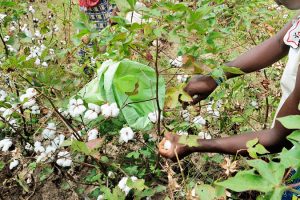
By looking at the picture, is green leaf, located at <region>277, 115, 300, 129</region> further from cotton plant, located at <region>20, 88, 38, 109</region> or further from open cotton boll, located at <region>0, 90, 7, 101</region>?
open cotton boll, located at <region>0, 90, 7, 101</region>

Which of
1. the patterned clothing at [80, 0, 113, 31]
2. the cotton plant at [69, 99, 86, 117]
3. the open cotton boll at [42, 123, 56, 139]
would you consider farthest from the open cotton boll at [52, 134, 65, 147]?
the patterned clothing at [80, 0, 113, 31]

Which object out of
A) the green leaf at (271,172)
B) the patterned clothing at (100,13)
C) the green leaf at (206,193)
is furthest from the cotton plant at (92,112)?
the patterned clothing at (100,13)

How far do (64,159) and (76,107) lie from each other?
0.21 meters

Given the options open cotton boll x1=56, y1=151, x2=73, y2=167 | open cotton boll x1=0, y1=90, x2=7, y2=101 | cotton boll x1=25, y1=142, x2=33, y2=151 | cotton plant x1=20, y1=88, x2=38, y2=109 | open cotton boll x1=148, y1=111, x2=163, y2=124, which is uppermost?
cotton plant x1=20, y1=88, x2=38, y2=109

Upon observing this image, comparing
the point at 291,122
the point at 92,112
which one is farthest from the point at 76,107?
the point at 291,122

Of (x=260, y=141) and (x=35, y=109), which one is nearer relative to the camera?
(x=260, y=141)

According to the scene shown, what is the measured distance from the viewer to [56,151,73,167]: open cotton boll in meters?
1.60

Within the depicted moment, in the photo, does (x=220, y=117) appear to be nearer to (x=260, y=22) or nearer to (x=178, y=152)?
(x=178, y=152)

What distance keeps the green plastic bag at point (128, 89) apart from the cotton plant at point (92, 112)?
14 centimetres

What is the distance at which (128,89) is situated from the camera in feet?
5.71

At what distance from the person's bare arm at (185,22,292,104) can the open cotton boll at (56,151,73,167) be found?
0.51 meters

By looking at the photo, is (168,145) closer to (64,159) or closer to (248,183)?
(64,159)

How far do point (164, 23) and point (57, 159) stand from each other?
629 millimetres

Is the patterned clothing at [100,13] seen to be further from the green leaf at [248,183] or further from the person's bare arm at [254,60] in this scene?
the green leaf at [248,183]
